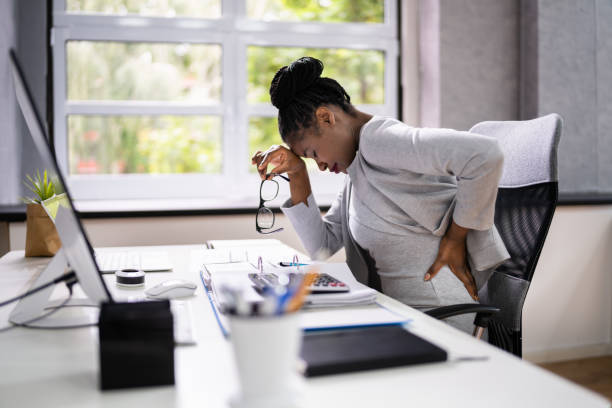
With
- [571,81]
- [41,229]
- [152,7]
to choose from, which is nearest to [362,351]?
[41,229]

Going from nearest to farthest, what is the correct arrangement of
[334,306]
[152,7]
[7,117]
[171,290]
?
[334,306] → [171,290] → [7,117] → [152,7]

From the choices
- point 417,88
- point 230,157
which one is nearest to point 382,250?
point 230,157

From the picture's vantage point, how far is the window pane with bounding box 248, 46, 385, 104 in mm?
2660

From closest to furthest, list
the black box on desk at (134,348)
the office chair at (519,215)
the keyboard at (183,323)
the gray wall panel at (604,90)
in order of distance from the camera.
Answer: the black box on desk at (134,348) → the keyboard at (183,323) → the office chair at (519,215) → the gray wall panel at (604,90)

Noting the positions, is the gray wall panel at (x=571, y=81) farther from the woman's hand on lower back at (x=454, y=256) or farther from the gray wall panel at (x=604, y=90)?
the woman's hand on lower back at (x=454, y=256)

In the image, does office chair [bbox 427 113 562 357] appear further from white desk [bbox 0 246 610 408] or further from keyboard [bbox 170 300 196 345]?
keyboard [bbox 170 300 196 345]

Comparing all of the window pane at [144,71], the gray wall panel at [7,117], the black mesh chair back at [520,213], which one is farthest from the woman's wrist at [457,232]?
the gray wall panel at [7,117]

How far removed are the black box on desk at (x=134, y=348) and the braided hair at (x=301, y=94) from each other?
0.83m

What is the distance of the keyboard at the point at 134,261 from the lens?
1.43 m

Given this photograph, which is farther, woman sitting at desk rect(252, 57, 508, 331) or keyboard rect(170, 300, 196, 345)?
woman sitting at desk rect(252, 57, 508, 331)

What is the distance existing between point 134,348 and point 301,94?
0.90 meters

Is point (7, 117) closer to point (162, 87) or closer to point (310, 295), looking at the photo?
point (162, 87)

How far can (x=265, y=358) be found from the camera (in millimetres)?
523

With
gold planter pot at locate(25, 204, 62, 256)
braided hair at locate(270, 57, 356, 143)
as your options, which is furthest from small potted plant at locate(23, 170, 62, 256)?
braided hair at locate(270, 57, 356, 143)
